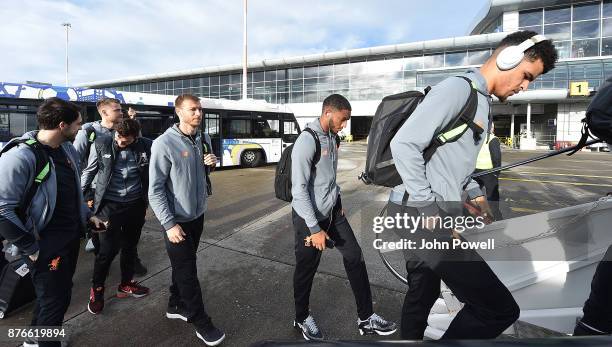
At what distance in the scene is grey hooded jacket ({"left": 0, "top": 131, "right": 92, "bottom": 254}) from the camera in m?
1.88

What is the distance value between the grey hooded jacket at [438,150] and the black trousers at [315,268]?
1.03m

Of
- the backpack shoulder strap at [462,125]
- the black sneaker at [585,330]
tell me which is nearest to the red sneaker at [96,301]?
the backpack shoulder strap at [462,125]

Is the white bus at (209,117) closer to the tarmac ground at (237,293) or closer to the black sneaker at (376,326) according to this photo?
the tarmac ground at (237,293)

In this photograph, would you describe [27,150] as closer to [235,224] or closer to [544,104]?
[235,224]

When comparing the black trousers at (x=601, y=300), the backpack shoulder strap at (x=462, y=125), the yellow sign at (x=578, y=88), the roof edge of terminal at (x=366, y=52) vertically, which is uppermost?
the roof edge of terminal at (x=366, y=52)

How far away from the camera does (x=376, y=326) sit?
8.34 ft

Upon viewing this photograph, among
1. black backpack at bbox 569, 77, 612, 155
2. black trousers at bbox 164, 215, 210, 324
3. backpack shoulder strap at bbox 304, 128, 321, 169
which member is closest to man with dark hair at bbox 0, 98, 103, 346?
black trousers at bbox 164, 215, 210, 324

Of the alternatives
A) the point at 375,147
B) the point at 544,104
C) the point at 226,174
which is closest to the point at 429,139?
the point at 375,147

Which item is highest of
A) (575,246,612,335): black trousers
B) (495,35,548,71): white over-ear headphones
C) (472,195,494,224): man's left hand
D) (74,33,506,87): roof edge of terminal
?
(74,33,506,87): roof edge of terminal

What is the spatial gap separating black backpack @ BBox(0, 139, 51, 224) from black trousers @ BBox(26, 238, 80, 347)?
280 mm

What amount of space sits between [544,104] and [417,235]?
37.0 m

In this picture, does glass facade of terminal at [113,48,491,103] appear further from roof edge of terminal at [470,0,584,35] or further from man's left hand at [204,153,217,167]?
man's left hand at [204,153,217,167]

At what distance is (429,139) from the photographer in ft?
5.19

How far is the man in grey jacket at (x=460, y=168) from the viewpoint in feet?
5.19
